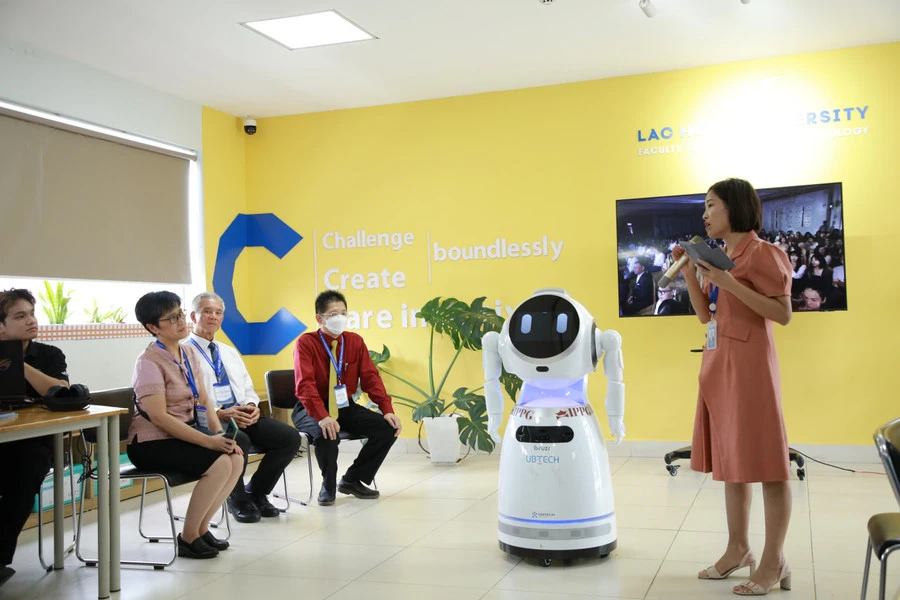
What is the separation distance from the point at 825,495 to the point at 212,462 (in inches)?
137

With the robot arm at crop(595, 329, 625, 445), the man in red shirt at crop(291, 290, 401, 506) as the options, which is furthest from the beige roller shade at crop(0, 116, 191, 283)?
the robot arm at crop(595, 329, 625, 445)

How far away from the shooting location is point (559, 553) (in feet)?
11.9

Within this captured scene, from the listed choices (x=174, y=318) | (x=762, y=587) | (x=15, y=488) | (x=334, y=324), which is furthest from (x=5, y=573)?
(x=762, y=587)

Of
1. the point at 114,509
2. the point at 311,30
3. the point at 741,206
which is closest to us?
the point at 741,206

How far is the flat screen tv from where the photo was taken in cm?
599

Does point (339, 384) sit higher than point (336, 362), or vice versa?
point (336, 362)

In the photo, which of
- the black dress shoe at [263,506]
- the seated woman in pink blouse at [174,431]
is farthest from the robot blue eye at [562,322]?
the black dress shoe at [263,506]

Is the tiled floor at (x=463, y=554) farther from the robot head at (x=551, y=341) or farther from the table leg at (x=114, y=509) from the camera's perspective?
the robot head at (x=551, y=341)

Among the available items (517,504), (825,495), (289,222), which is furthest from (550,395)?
(289,222)

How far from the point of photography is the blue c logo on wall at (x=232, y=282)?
24.6 ft

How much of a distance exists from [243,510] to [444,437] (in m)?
2.09

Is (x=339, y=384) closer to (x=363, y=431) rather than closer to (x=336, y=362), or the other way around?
(x=336, y=362)

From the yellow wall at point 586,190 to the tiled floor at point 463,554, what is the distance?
1075 mm

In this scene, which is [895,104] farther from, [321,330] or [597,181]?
[321,330]
